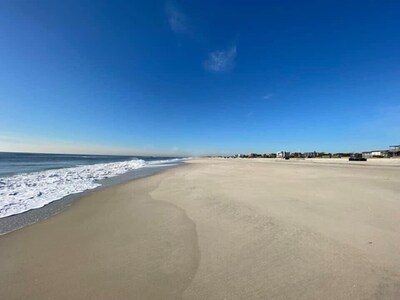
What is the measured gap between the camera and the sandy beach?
3.26 metres

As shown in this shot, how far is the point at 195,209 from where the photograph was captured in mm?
7758

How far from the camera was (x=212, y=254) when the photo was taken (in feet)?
14.2

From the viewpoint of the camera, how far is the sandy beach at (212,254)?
10.7 feet

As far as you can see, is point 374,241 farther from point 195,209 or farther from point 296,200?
point 195,209

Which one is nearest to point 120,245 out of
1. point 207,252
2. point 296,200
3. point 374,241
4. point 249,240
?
point 207,252

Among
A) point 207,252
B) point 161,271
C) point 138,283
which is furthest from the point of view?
point 207,252

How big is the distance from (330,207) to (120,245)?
20.9 feet

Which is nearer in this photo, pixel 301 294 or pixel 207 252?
pixel 301 294

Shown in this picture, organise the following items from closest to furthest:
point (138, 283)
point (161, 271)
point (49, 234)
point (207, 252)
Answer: point (138, 283) < point (161, 271) < point (207, 252) < point (49, 234)

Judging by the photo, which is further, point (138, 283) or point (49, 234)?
point (49, 234)

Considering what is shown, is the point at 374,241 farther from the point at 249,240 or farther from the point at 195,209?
the point at 195,209

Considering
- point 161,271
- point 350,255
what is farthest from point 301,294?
point 161,271

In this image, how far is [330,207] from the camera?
24.1 feet

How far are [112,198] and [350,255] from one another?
29.4 ft
